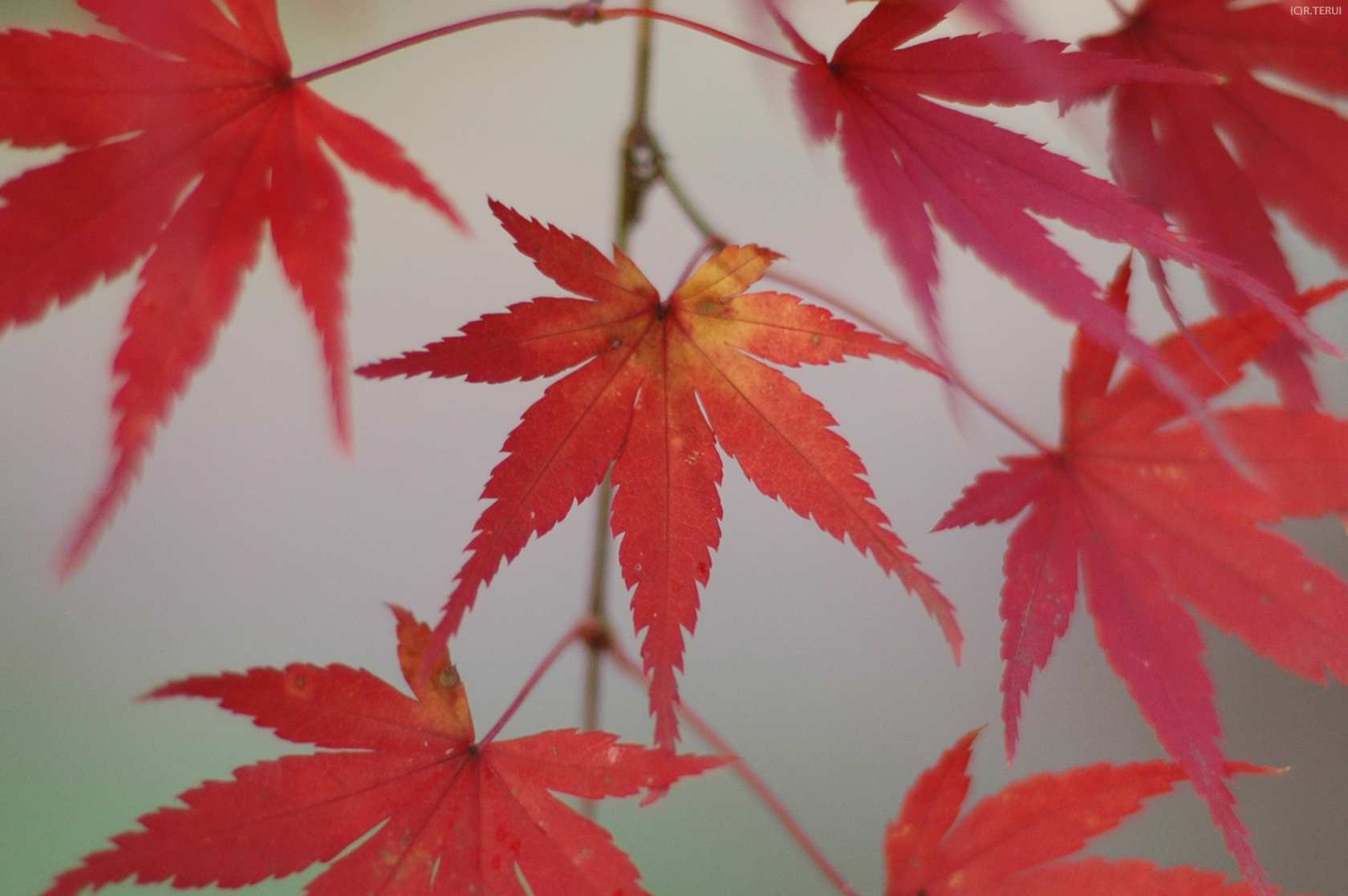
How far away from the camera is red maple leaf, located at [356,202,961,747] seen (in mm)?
356

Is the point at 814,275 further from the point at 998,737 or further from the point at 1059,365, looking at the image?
the point at 998,737

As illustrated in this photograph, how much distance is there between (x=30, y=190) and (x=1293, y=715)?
135 centimetres

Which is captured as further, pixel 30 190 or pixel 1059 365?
pixel 1059 365

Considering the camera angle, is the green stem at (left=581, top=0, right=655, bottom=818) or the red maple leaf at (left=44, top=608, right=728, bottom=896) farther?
the green stem at (left=581, top=0, right=655, bottom=818)

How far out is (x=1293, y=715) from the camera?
3.52ft

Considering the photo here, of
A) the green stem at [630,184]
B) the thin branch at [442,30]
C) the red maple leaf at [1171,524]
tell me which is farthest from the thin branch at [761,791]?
the thin branch at [442,30]

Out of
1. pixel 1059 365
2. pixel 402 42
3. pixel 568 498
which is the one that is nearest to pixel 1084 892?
pixel 568 498

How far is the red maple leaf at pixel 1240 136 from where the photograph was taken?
465 mm

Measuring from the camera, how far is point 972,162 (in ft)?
1.20

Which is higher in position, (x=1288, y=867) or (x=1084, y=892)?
(x=1084, y=892)

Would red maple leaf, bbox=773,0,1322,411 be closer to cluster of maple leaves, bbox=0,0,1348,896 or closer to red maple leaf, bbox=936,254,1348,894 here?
cluster of maple leaves, bbox=0,0,1348,896

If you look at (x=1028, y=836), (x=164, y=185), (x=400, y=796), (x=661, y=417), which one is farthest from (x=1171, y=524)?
(x=164, y=185)

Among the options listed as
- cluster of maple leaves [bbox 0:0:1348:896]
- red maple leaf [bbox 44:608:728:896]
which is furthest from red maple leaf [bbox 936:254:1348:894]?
red maple leaf [bbox 44:608:728:896]

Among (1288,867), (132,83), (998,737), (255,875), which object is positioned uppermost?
(132,83)
